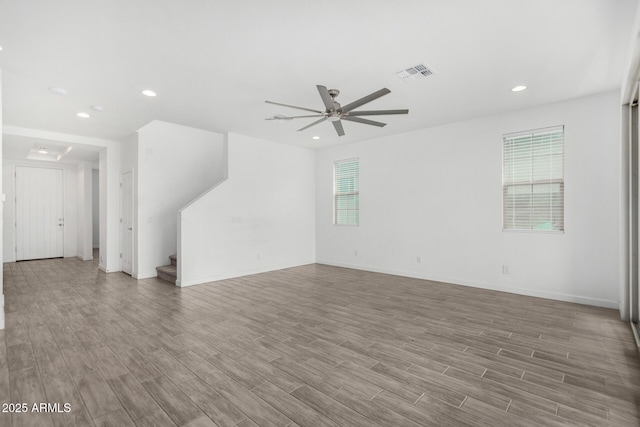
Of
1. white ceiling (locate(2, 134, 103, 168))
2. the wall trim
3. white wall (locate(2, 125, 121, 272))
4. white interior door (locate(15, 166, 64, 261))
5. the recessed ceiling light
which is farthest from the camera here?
white interior door (locate(15, 166, 64, 261))

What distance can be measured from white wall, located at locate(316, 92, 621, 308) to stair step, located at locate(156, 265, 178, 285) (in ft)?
11.5

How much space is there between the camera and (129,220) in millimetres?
6176

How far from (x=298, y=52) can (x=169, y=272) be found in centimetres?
440

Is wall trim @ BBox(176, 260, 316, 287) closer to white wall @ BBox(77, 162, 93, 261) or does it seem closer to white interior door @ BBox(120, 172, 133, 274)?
white interior door @ BBox(120, 172, 133, 274)

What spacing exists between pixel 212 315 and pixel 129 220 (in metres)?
3.61

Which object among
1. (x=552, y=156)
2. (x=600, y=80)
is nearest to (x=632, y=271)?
(x=552, y=156)

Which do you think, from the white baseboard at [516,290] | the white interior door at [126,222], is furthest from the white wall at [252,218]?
→ the white baseboard at [516,290]

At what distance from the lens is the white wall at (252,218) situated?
18.3 ft

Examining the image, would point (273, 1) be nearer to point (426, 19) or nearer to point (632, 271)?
point (426, 19)

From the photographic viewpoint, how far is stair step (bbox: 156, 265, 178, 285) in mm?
5452

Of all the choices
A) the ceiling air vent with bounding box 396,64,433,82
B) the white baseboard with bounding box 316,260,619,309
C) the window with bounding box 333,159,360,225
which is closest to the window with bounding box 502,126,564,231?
the white baseboard with bounding box 316,260,619,309

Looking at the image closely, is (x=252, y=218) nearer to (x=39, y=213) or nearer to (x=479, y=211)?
(x=479, y=211)

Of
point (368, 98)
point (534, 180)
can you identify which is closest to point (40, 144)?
point (368, 98)

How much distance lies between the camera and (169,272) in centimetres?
552
